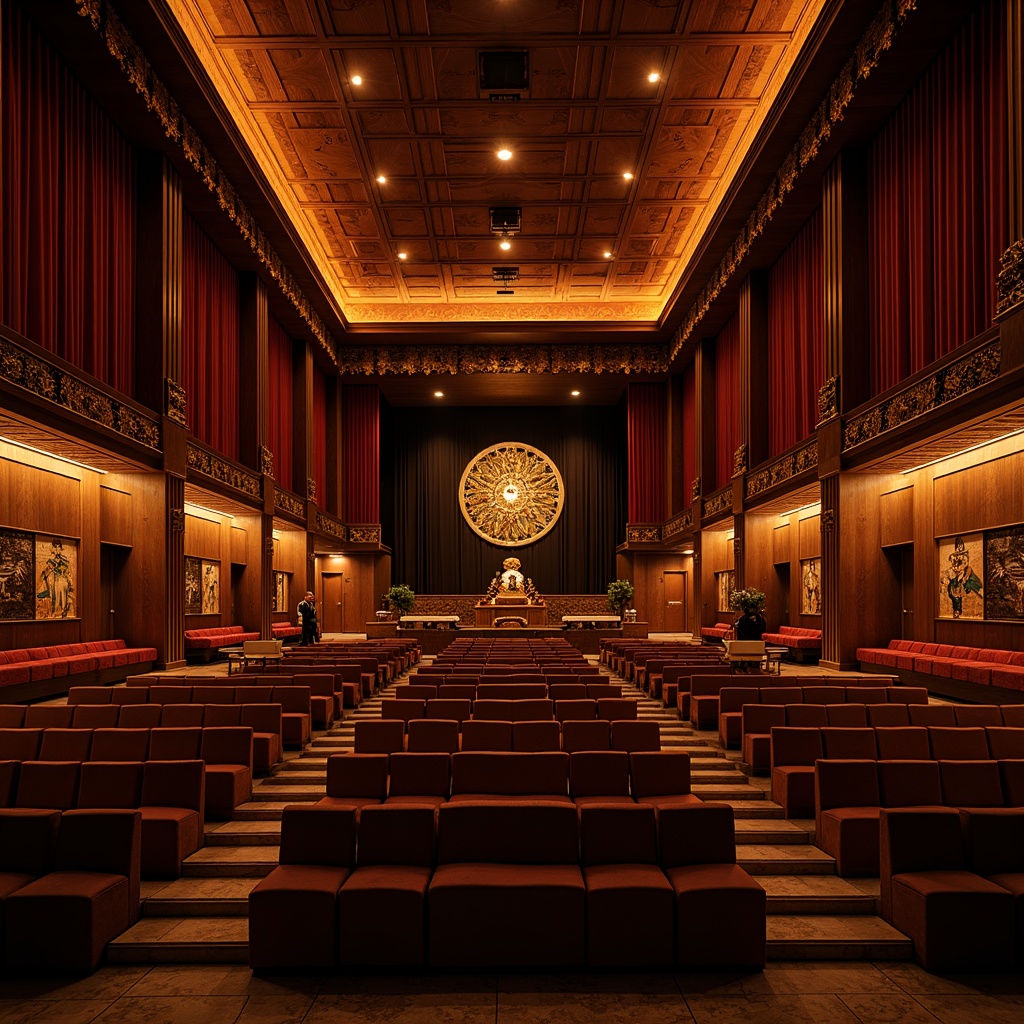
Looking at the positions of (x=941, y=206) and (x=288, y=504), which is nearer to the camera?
(x=941, y=206)

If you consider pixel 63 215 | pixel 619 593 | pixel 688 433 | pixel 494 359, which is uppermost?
pixel 494 359

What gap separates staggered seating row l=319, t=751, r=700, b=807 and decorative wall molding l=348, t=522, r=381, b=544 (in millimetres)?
21169

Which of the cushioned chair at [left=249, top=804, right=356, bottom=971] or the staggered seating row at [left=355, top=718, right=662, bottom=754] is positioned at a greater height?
the staggered seating row at [left=355, top=718, right=662, bottom=754]

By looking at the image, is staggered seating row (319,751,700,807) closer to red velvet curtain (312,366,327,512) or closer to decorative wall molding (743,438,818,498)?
decorative wall molding (743,438,818,498)

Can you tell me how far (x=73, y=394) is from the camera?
10.2 meters

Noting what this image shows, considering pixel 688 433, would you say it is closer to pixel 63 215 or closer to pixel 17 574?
pixel 63 215

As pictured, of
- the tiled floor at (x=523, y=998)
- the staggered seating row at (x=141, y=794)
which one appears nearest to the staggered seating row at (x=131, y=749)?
the staggered seating row at (x=141, y=794)

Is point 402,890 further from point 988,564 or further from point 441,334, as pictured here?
point 441,334

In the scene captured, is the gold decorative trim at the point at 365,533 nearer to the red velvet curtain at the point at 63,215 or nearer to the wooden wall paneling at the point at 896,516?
the red velvet curtain at the point at 63,215

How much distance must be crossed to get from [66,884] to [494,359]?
21.5 meters

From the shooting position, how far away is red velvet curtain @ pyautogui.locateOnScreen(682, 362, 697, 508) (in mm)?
23703

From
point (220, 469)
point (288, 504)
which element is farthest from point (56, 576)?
point (288, 504)

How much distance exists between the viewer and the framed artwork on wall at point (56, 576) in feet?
36.7

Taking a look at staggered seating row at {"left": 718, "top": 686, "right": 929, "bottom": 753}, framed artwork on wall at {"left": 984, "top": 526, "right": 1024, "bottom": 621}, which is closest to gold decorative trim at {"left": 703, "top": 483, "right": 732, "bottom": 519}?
framed artwork on wall at {"left": 984, "top": 526, "right": 1024, "bottom": 621}
